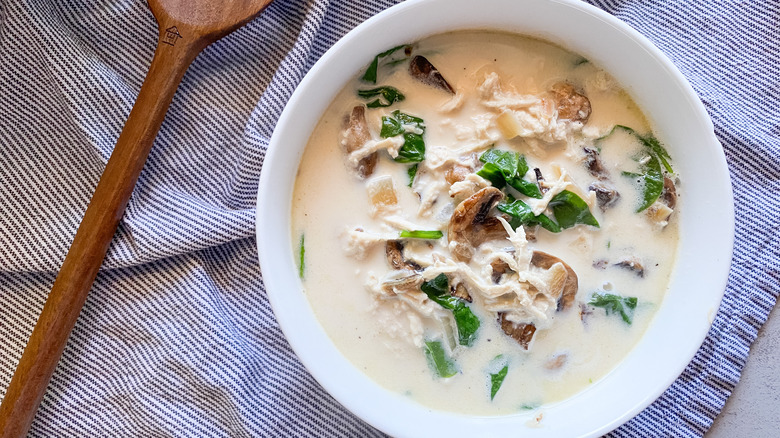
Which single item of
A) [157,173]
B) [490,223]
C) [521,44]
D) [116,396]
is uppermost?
[521,44]

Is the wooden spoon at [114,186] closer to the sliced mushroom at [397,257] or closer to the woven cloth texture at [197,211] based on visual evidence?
the woven cloth texture at [197,211]

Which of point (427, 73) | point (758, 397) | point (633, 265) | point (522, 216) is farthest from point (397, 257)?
point (758, 397)

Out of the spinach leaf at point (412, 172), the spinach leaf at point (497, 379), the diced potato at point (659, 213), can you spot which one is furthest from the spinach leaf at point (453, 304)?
the diced potato at point (659, 213)

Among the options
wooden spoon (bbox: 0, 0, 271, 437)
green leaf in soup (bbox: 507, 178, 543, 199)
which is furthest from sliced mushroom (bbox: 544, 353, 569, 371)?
wooden spoon (bbox: 0, 0, 271, 437)

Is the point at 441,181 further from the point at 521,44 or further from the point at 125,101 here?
the point at 125,101

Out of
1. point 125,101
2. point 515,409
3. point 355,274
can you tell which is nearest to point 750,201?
point 515,409

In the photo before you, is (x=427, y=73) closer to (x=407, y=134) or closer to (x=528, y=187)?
(x=407, y=134)
